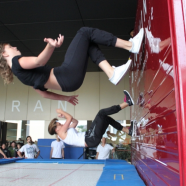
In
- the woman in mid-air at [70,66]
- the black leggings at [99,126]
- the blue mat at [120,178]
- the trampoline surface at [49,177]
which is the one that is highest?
the woman in mid-air at [70,66]

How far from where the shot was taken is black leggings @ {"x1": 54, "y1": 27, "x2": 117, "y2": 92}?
4.59 feet

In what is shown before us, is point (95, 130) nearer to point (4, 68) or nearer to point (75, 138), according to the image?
point (75, 138)

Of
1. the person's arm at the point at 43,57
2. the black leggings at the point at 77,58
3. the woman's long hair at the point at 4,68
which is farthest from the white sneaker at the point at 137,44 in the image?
the woman's long hair at the point at 4,68

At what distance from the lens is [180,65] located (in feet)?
2.06

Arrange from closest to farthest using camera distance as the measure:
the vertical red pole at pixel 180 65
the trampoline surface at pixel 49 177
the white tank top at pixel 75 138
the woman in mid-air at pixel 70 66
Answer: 1. the vertical red pole at pixel 180 65
2. the woman in mid-air at pixel 70 66
3. the trampoline surface at pixel 49 177
4. the white tank top at pixel 75 138

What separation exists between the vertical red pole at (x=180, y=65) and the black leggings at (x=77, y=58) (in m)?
0.80

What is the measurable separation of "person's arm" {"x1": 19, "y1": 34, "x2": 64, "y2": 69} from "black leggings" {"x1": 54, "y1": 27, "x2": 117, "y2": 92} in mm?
174

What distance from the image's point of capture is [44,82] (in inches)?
56.6

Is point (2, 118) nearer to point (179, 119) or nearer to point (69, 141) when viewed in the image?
point (69, 141)

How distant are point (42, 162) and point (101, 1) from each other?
314cm

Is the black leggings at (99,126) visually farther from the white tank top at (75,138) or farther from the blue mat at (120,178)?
the blue mat at (120,178)

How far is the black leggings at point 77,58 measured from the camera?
1398 mm

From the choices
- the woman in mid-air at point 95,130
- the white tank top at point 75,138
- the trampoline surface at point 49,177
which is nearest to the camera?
the trampoline surface at point 49,177

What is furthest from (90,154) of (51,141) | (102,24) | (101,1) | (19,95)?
(101,1)
